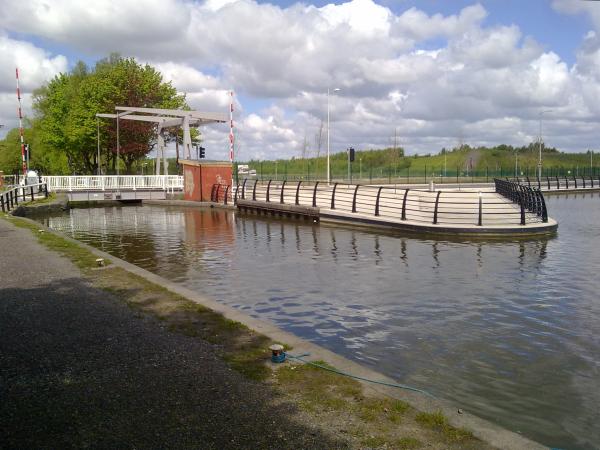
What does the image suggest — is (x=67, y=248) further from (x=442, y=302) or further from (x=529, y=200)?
(x=529, y=200)

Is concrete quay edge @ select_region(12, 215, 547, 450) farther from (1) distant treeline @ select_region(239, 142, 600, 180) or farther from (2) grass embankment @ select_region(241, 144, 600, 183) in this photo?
(1) distant treeline @ select_region(239, 142, 600, 180)

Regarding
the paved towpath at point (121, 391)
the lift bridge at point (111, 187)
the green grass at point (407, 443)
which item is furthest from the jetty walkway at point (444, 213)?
the green grass at point (407, 443)

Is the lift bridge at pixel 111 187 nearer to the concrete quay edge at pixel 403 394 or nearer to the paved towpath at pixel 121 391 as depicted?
the paved towpath at pixel 121 391

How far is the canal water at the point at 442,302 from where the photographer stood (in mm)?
5285

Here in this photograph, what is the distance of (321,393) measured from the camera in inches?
171

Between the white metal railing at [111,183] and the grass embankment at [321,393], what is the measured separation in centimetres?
3255

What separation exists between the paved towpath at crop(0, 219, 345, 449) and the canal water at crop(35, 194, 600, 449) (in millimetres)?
2026

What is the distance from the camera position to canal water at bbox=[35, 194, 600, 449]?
5.29 m

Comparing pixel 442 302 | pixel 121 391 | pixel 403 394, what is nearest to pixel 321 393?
pixel 403 394

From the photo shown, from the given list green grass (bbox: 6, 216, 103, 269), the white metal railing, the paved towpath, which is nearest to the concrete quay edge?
the paved towpath

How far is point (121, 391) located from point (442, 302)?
231 inches

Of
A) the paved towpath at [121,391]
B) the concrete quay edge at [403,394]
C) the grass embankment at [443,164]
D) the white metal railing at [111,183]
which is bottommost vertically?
the concrete quay edge at [403,394]

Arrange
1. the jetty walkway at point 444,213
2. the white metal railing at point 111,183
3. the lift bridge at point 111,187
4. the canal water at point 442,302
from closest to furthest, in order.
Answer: the canal water at point 442,302, the jetty walkway at point 444,213, the lift bridge at point 111,187, the white metal railing at point 111,183

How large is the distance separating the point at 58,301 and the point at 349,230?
44.8 feet
